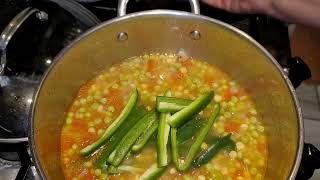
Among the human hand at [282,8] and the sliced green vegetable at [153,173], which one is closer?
the sliced green vegetable at [153,173]

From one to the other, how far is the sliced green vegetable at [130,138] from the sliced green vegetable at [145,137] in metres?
0.01

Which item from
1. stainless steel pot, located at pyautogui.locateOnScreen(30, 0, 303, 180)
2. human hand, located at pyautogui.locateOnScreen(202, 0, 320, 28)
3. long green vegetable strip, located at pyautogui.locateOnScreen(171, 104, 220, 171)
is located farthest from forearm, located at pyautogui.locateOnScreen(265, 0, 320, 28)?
long green vegetable strip, located at pyautogui.locateOnScreen(171, 104, 220, 171)

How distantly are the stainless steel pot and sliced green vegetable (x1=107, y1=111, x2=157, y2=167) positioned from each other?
194 mm

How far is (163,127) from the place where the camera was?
1339 mm

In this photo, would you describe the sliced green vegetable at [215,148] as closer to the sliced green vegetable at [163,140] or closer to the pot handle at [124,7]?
the sliced green vegetable at [163,140]

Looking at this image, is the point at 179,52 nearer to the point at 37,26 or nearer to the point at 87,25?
the point at 87,25

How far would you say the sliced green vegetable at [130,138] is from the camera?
1.32 m

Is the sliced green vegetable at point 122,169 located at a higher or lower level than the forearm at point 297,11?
lower

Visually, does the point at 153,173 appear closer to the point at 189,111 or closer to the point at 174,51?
the point at 189,111

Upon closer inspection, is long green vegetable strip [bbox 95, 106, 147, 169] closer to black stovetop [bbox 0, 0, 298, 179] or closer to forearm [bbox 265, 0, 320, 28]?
black stovetop [bbox 0, 0, 298, 179]

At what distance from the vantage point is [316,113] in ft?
5.79

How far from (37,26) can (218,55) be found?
→ 673 millimetres

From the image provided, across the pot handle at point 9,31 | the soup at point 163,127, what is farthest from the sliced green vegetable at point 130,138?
the pot handle at point 9,31

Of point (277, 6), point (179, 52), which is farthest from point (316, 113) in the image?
point (179, 52)
